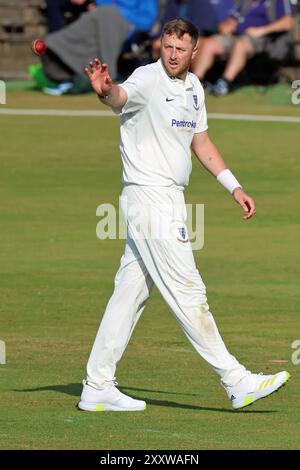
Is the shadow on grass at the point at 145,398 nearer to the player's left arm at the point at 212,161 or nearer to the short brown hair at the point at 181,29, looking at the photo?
the player's left arm at the point at 212,161

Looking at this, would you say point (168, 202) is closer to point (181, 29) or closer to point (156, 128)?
point (156, 128)

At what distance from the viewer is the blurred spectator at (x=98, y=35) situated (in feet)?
85.1

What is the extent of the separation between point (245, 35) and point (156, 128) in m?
16.8

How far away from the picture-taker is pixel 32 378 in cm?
1004

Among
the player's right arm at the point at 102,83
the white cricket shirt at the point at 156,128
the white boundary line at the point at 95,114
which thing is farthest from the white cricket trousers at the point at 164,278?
the white boundary line at the point at 95,114

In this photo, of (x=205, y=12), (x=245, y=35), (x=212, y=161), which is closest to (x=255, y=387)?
(x=212, y=161)

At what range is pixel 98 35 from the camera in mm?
26031

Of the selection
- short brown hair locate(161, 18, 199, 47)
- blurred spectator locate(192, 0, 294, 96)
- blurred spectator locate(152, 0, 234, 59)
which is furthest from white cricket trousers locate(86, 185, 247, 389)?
blurred spectator locate(152, 0, 234, 59)

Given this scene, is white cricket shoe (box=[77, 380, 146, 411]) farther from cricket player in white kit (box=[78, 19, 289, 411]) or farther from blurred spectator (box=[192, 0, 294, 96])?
blurred spectator (box=[192, 0, 294, 96])

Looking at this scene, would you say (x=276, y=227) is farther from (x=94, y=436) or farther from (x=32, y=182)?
(x=94, y=436)

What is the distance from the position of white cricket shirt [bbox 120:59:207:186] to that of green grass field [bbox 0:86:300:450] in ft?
4.74

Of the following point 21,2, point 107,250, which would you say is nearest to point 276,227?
point 107,250

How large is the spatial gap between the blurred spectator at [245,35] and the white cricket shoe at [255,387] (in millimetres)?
16661

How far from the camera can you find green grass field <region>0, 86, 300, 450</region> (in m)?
8.66
